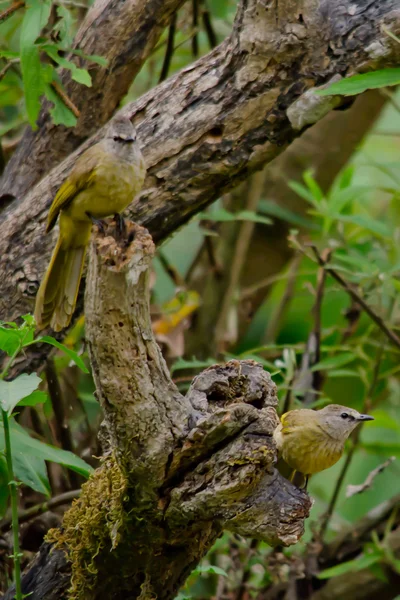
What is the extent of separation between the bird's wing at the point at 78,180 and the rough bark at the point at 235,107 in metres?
0.25

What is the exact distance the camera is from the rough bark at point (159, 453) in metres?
2.03

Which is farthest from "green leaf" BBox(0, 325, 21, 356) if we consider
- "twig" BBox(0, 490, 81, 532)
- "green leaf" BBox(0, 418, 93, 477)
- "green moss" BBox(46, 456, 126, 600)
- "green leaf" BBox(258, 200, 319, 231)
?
"green leaf" BBox(258, 200, 319, 231)

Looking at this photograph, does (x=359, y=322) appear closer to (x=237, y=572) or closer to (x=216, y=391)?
(x=237, y=572)

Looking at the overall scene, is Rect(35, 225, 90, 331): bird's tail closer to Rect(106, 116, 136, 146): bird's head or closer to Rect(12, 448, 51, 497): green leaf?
Rect(106, 116, 136, 146): bird's head

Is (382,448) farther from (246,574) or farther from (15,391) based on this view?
(15,391)

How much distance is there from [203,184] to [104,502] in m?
1.12

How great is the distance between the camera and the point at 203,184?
2.89m

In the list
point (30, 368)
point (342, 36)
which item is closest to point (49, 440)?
point (30, 368)

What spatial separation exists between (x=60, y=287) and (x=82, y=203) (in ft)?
1.11

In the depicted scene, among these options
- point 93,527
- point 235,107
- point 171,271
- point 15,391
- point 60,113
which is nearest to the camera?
point 15,391

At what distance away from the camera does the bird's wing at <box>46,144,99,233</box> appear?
2654 millimetres

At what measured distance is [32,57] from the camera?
2.57 meters

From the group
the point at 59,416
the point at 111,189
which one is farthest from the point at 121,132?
the point at 59,416

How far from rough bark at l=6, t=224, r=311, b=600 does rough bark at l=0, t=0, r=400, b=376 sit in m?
0.82
